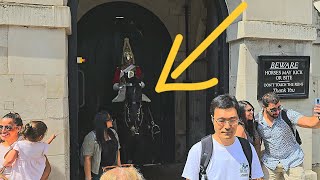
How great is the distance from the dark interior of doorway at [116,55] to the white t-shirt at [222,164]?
14.6 ft

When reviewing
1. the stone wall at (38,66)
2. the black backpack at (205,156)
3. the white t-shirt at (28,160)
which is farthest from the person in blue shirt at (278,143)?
the white t-shirt at (28,160)

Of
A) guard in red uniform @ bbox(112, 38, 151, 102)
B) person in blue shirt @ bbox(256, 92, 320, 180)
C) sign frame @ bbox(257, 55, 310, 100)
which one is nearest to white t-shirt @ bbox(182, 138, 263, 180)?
person in blue shirt @ bbox(256, 92, 320, 180)

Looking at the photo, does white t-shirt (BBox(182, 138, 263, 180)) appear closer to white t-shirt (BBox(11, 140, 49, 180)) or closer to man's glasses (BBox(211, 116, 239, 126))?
man's glasses (BBox(211, 116, 239, 126))

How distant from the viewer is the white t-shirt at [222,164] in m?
2.76

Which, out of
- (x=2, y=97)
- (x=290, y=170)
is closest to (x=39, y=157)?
(x=2, y=97)

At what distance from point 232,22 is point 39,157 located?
128 inches

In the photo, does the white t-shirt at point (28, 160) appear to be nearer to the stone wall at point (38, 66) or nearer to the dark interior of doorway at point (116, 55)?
the stone wall at point (38, 66)

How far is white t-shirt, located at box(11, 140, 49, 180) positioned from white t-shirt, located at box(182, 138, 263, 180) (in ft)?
5.04

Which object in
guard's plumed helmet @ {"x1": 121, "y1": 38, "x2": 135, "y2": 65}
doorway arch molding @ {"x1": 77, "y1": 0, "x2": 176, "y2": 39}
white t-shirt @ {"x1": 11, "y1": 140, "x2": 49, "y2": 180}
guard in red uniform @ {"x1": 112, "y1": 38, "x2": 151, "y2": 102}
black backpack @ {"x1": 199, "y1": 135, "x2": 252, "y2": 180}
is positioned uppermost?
doorway arch molding @ {"x1": 77, "y1": 0, "x2": 176, "y2": 39}

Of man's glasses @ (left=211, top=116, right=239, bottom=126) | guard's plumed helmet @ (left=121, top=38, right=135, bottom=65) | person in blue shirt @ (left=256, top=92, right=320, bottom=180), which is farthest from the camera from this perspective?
guard's plumed helmet @ (left=121, top=38, right=135, bottom=65)

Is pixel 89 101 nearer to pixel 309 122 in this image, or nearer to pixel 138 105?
pixel 138 105

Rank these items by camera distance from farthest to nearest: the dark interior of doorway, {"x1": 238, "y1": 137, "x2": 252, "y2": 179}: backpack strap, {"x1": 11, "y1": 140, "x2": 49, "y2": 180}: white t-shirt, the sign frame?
1. the dark interior of doorway
2. the sign frame
3. {"x1": 11, "y1": 140, "x2": 49, "y2": 180}: white t-shirt
4. {"x1": 238, "y1": 137, "x2": 252, "y2": 179}: backpack strap

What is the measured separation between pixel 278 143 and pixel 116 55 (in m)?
3.89

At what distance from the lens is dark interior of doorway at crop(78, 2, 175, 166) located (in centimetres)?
716
